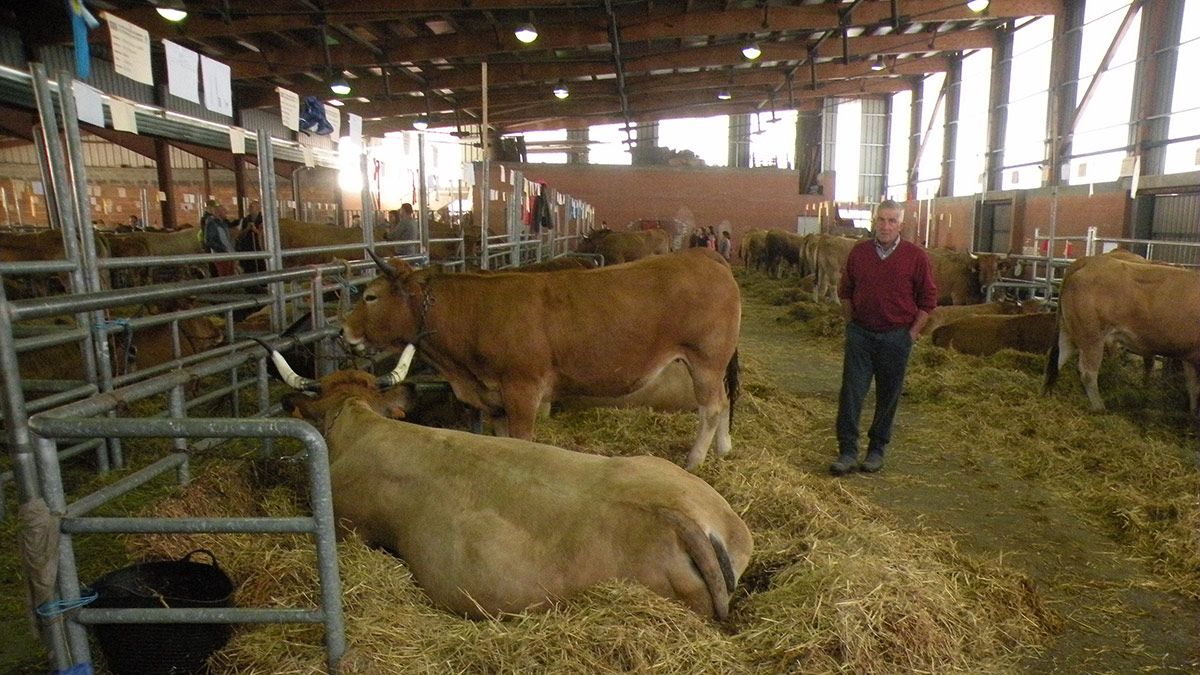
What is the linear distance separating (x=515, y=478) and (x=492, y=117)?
27.1 m

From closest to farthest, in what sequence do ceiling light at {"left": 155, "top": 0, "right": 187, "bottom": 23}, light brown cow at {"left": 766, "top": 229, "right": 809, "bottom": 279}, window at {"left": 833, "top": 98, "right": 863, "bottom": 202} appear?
1. ceiling light at {"left": 155, "top": 0, "right": 187, "bottom": 23}
2. light brown cow at {"left": 766, "top": 229, "right": 809, "bottom": 279}
3. window at {"left": 833, "top": 98, "right": 863, "bottom": 202}

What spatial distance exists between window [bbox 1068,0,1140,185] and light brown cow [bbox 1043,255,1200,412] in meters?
13.8

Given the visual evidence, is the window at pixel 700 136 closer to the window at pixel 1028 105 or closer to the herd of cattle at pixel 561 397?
the window at pixel 1028 105

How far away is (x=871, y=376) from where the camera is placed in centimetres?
574

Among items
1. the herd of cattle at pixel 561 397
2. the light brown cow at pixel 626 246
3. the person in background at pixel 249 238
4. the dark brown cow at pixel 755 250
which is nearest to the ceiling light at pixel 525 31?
the light brown cow at pixel 626 246

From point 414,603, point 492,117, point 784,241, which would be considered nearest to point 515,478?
point 414,603

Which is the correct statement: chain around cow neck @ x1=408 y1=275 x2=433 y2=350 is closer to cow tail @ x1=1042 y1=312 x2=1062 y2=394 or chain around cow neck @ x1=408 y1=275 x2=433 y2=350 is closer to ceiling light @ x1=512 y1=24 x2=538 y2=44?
cow tail @ x1=1042 y1=312 x2=1062 y2=394

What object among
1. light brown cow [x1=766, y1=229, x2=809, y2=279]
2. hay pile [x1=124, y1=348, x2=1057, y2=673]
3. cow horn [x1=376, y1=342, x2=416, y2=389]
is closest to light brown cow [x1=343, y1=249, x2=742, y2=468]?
cow horn [x1=376, y1=342, x2=416, y2=389]

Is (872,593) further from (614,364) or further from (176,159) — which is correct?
(176,159)

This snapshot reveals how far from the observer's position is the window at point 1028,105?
2283cm

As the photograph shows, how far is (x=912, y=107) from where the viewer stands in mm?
32469

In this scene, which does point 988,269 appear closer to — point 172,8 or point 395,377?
point 395,377

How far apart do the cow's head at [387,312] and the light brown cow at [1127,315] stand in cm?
671

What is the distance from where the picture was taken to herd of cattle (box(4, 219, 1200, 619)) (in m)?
2.83
